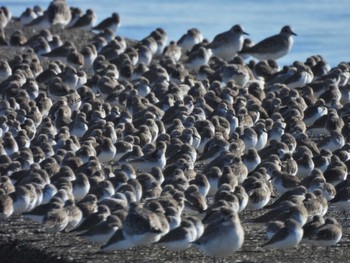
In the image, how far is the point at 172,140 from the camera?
21.7m

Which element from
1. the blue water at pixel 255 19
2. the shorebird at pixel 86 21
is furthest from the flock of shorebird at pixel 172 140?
the blue water at pixel 255 19

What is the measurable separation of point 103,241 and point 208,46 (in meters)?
16.4

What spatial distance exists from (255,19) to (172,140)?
2532 centimetres

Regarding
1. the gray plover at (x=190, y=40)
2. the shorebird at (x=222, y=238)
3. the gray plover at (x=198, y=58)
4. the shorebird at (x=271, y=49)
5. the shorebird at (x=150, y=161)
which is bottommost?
the shorebird at (x=222, y=238)

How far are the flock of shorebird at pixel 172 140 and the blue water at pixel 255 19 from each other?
28.4 feet

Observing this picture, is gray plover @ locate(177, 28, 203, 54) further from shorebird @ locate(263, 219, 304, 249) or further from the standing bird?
shorebird @ locate(263, 219, 304, 249)

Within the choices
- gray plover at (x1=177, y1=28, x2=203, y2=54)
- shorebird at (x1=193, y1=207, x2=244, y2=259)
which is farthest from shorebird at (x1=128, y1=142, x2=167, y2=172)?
gray plover at (x1=177, y1=28, x2=203, y2=54)

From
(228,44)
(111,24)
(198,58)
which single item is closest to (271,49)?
(228,44)

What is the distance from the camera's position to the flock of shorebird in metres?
16.2

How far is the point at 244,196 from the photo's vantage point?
694 inches

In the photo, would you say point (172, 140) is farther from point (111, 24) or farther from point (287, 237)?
point (111, 24)

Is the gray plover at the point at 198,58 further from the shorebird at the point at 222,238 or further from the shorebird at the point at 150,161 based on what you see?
the shorebird at the point at 222,238

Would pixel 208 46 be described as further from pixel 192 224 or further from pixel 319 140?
pixel 192 224

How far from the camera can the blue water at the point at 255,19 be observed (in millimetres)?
42156
